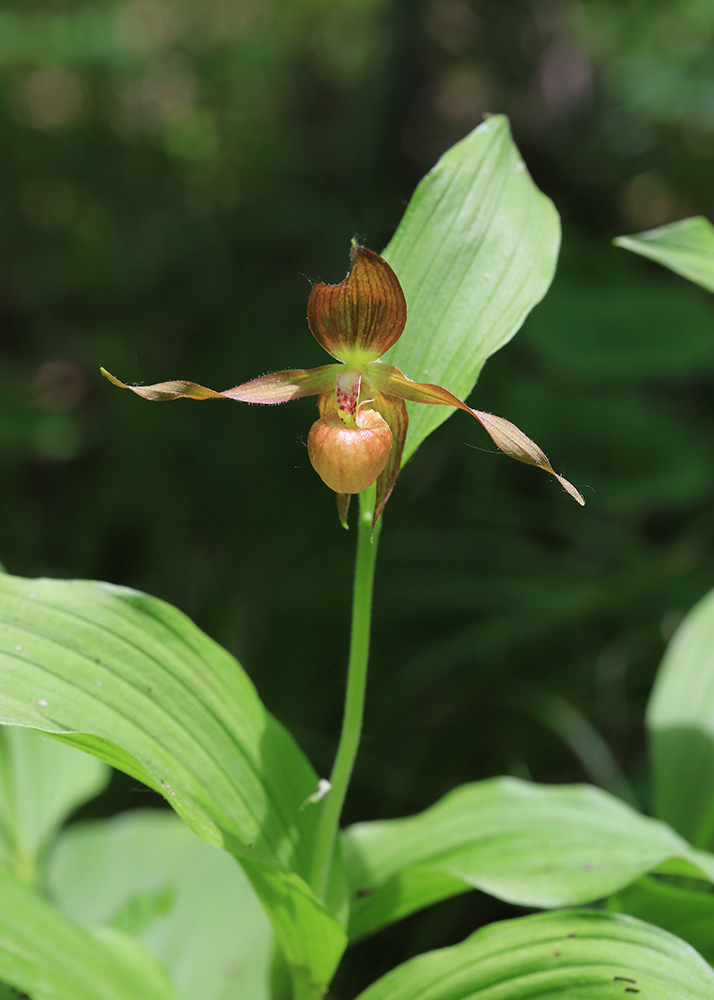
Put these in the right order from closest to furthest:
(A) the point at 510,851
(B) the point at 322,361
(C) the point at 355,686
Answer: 1. (C) the point at 355,686
2. (A) the point at 510,851
3. (B) the point at 322,361

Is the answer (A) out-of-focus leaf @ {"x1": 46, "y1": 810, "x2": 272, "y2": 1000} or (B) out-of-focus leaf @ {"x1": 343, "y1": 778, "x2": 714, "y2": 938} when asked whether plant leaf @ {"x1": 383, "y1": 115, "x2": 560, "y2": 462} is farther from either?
(A) out-of-focus leaf @ {"x1": 46, "y1": 810, "x2": 272, "y2": 1000}

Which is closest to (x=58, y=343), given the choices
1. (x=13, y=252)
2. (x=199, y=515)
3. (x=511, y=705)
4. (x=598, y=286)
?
(x=13, y=252)

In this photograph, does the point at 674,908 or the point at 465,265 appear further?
the point at 674,908

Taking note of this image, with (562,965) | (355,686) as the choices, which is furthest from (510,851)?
(355,686)

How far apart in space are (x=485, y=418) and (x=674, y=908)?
511 millimetres

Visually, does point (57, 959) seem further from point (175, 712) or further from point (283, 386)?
point (283, 386)

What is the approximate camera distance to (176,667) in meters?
0.55

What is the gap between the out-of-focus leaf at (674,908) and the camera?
63cm

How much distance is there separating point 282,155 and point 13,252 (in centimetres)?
99

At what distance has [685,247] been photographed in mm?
685

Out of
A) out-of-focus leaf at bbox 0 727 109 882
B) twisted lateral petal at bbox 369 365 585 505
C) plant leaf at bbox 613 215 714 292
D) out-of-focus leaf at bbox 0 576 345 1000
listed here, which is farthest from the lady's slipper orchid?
out-of-focus leaf at bbox 0 727 109 882

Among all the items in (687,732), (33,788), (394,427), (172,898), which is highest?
(394,427)

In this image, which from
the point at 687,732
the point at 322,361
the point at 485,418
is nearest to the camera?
the point at 485,418

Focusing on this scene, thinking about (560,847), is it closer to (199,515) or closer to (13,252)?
(199,515)
